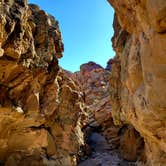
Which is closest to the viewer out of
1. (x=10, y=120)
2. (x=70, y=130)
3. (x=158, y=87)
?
(x=158, y=87)

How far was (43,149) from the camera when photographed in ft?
70.7

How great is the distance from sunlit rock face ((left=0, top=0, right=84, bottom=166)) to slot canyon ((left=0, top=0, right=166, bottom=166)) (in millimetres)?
55

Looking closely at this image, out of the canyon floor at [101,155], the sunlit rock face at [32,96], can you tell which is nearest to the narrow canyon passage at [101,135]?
the canyon floor at [101,155]

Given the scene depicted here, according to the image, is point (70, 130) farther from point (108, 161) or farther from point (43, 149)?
point (108, 161)

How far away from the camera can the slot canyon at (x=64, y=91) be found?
8.88 meters

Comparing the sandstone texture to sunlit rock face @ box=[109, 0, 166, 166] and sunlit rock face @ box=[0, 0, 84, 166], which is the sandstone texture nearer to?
sunlit rock face @ box=[0, 0, 84, 166]

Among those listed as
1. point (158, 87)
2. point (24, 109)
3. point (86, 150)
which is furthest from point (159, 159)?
point (86, 150)

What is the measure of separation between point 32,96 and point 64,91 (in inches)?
223

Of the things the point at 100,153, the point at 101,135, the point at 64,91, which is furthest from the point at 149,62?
the point at 101,135

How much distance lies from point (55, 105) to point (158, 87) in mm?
14598

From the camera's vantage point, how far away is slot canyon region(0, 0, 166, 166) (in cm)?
888

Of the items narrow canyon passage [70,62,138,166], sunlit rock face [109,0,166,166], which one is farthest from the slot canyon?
narrow canyon passage [70,62,138,166]

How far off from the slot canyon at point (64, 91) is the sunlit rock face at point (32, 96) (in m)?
0.05

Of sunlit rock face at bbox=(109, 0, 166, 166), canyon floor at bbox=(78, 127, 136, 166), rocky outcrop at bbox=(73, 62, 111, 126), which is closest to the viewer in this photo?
sunlit rock face at bbox=(109, 0, 166, 166)
